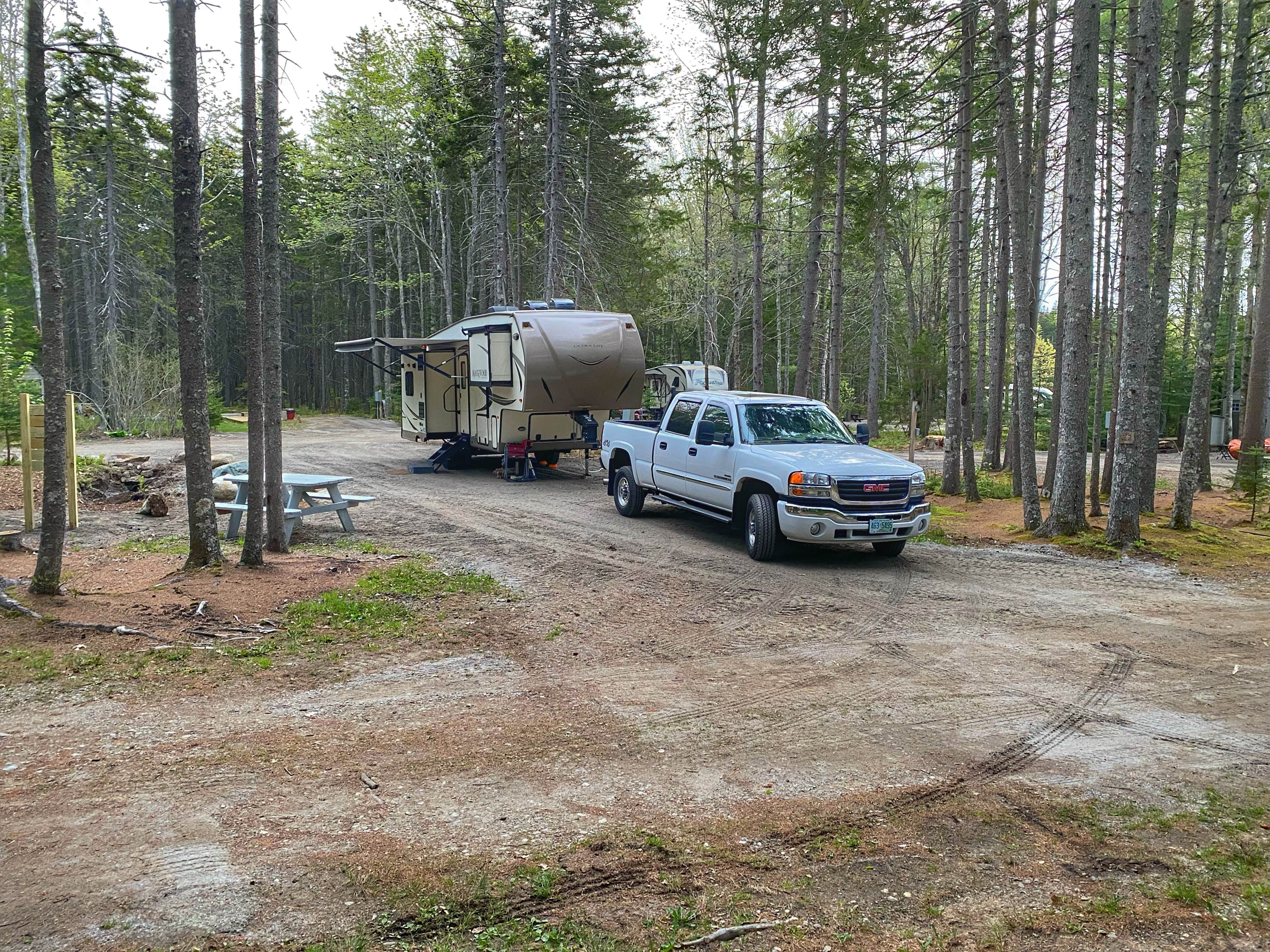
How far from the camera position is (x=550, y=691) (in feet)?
19.6

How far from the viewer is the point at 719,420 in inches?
468

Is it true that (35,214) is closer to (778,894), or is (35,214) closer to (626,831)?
(626,831)

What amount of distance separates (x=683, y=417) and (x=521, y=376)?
5533 millimetres

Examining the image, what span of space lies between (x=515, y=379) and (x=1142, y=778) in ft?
46.8

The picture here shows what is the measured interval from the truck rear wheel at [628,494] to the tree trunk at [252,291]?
601cm

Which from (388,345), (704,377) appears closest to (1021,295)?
(388,345)

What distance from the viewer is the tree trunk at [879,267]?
12.6 meters

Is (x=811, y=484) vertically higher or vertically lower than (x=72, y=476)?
higher

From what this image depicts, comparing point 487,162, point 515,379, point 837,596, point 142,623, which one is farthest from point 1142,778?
point 487,162

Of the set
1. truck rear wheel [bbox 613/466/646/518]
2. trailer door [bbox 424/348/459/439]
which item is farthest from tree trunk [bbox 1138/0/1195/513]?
trailer door [bbox 424/348/459/439]

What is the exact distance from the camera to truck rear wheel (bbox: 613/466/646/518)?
13.9 m

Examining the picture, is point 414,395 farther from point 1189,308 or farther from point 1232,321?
point 1189,308

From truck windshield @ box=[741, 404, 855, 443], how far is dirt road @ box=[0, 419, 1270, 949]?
8.51ft

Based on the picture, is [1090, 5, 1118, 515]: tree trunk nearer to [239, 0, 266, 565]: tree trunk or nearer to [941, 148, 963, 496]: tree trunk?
[941, 148, 963, 496]: tree trunk
